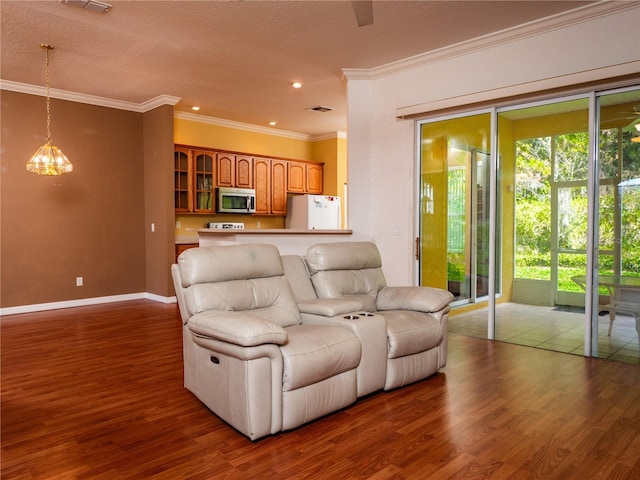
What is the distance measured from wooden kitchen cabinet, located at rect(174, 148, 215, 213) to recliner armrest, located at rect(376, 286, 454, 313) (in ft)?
13.6

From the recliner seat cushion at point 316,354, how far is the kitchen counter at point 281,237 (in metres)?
1.99

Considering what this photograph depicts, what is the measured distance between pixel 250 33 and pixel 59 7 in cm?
155

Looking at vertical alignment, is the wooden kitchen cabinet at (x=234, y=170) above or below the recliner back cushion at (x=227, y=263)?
above

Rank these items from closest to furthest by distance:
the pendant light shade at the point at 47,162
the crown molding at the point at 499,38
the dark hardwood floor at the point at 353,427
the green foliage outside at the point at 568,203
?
the dark hardwood floor at the point at 353,427 → the crown molding at the point at 499,38 → the green foliage outside at the point at 568,203 → the pendant light shade at the point at 47,162

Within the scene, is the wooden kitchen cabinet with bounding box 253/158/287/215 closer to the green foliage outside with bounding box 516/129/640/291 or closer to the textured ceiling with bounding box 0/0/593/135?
the textured ceiling with bounding box 0/0/593/135

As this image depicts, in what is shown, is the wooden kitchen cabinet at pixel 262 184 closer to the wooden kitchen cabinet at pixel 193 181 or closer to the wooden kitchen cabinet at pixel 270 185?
the wooden kitchen cabinet at pixel 270 185

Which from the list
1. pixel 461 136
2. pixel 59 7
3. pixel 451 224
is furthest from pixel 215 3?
pixel 451 224

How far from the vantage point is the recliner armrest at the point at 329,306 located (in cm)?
306

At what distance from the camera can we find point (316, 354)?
2.48 metres

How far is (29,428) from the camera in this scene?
2.52 meters

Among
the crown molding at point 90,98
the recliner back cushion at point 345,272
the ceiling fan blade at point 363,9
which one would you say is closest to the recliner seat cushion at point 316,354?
the recliner back cushion at point 345,272

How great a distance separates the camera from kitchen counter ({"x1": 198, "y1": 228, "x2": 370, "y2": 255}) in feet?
15.3

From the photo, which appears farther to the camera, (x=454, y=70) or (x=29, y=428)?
(x=454, y=70)

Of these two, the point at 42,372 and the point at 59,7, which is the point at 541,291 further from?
the point at 59,7
